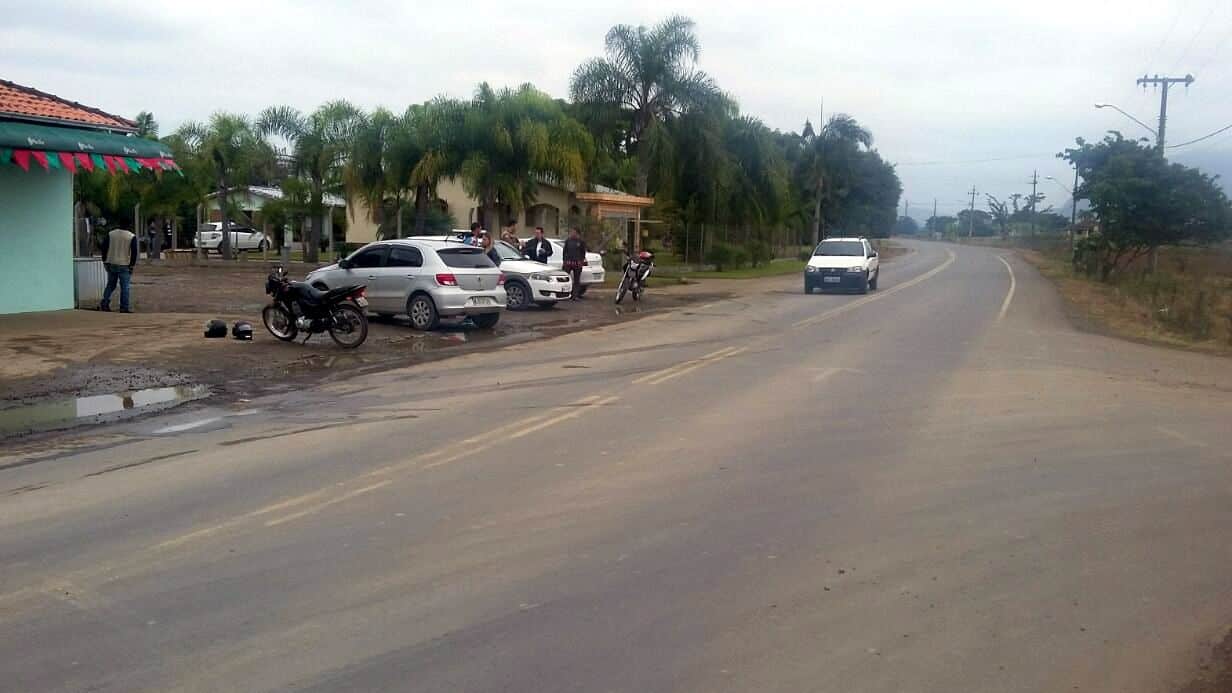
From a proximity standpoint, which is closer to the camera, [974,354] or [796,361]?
[796,361]

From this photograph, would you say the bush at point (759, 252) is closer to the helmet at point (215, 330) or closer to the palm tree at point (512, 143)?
the palm tree at point (512, 143)

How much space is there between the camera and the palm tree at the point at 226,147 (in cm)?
4481

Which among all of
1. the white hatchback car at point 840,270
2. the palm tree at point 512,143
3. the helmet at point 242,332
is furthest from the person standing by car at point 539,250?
the helmet at point 242,332

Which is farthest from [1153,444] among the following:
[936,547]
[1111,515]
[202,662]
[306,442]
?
[202,662]

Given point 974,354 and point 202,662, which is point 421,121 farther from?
point 202,662

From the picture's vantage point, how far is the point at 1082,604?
609 cm

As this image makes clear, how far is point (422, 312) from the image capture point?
66.5 ft

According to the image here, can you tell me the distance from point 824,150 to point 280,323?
68557mm

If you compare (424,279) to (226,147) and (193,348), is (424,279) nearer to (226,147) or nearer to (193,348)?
(193,348)

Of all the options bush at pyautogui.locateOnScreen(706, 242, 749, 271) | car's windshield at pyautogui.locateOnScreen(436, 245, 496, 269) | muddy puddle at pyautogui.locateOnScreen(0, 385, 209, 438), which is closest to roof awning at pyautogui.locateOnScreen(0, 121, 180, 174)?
car's windshield at pyautogui.locateOnScreen(436, 245, 496, 269)

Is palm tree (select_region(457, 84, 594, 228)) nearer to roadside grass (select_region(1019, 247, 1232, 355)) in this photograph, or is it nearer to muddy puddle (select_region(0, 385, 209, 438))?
roadside grass (select_region(1019, 247, 1232, 355))

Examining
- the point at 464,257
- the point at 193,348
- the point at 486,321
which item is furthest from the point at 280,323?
the point at 486,321

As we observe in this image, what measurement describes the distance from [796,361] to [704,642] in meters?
11.4

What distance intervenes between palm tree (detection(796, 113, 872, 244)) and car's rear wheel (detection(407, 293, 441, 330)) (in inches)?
2582
